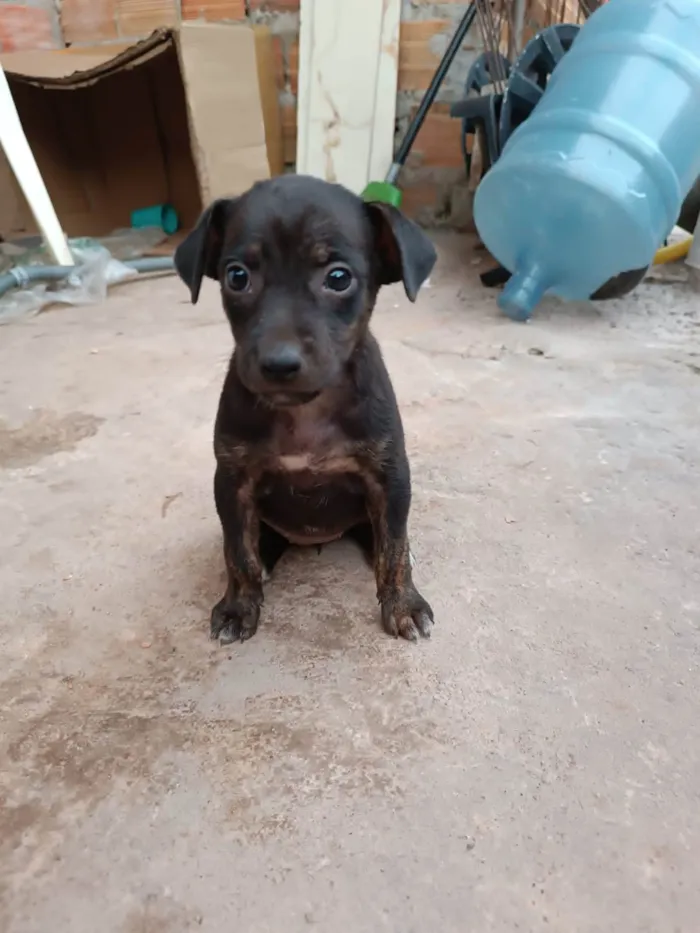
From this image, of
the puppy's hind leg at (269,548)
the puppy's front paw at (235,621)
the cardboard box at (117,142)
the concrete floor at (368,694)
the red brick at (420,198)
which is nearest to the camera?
the concrete floor at (368,694)

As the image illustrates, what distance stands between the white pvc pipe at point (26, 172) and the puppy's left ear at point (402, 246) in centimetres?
275

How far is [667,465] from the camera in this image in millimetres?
2174

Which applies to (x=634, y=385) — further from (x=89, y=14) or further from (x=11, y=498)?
(x=89, y=14)

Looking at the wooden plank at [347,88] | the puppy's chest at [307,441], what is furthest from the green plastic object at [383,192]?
the puppy's chest at [307,441]

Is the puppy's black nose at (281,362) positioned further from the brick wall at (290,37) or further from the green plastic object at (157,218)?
the green plastic object at (157,218)

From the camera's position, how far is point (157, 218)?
4.87 m

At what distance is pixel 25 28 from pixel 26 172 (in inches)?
63.7

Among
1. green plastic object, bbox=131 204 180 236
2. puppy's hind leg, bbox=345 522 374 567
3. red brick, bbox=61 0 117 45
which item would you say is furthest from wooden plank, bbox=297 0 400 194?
puppy's hind leg, bbox=345 522 374 567

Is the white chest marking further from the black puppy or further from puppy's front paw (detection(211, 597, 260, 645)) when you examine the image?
puppy's front paw (detection(211, 597, 260, 645))

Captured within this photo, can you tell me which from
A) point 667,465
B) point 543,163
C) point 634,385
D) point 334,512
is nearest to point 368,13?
point 543,163

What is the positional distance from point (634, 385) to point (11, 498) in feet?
6.52

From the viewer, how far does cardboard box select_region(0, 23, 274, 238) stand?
13.2ft

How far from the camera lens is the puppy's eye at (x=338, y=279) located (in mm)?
1348

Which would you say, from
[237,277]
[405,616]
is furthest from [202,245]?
[405,616]
